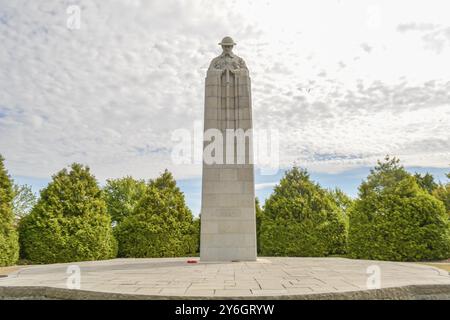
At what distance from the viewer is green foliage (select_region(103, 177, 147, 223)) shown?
32.6 metres

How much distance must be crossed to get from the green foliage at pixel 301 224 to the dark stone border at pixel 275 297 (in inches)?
515

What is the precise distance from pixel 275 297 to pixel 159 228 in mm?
14794

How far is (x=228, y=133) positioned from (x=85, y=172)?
32.2ft

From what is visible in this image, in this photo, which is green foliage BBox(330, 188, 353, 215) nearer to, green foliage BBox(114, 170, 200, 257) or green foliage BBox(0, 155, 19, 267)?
green foliage BBox(114, 170, 200, 257)

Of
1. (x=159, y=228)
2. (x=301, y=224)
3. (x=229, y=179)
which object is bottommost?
(x=159, y=228)

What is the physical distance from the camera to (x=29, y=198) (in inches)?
1243

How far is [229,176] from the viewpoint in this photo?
1312 cm

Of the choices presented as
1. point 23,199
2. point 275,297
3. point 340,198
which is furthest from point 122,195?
point 275,297

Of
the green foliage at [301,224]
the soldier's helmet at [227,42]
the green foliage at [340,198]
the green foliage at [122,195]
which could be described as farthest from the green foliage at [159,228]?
the green foliage at [340,198]

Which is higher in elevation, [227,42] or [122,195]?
[227,42]

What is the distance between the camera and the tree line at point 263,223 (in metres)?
18.0

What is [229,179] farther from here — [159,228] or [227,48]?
[159,228]

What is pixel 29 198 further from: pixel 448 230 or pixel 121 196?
pixel 448 230
